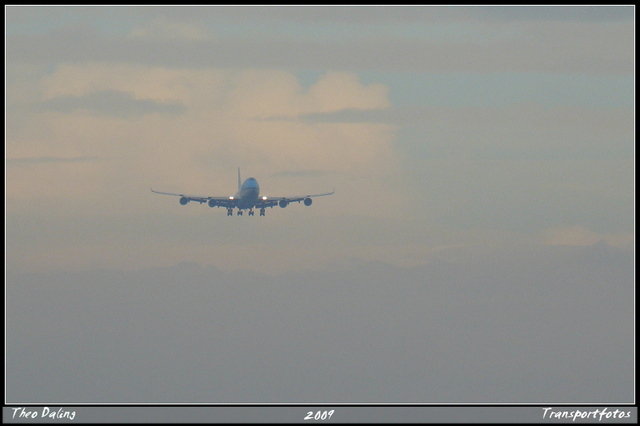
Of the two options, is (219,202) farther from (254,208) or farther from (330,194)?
(330,194)

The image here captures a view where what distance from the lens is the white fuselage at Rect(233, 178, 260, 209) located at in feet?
591

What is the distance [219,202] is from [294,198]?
52.1 feet

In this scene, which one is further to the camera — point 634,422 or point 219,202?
point 219,202

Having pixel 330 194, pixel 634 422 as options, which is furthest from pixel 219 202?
pixel 634 422

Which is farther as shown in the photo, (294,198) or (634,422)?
(294,198)

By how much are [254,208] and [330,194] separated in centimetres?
1911

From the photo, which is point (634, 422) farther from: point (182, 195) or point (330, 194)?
point (182, 195)

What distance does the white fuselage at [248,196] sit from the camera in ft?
591

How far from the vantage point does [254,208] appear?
183 meters

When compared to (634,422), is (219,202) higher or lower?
higher

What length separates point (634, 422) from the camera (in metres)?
106

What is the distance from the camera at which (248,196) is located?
180125 mm

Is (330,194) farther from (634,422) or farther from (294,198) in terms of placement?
(634,422)

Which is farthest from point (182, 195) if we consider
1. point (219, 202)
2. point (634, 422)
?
point (634, 422)
